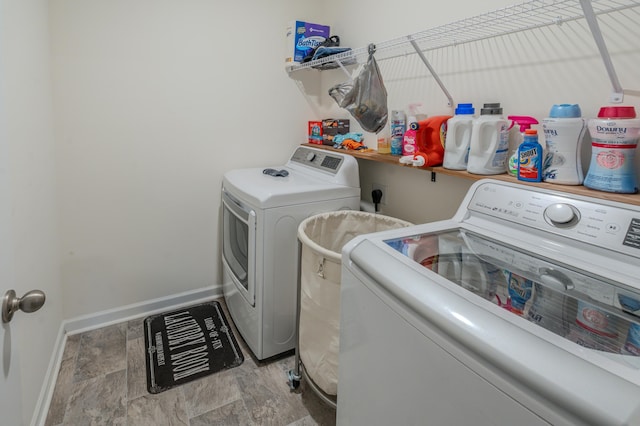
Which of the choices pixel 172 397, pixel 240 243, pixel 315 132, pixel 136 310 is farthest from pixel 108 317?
pixel 315 132

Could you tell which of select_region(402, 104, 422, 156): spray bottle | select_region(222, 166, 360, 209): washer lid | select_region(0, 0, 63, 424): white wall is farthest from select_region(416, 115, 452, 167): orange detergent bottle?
select_region(0, 0, 63, 424): white wall

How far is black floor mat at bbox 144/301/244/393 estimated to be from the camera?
71.0 inches

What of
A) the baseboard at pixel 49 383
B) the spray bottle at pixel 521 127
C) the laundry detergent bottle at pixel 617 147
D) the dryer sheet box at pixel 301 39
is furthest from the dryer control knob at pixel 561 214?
the baseboard at pixel 49 383

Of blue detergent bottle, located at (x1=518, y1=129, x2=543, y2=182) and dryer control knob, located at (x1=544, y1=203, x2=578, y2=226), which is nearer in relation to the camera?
dryer control knob, located at (x1=544, y1=203, x2=578, y2=226)

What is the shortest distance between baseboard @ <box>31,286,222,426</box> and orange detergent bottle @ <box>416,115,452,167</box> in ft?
5.77

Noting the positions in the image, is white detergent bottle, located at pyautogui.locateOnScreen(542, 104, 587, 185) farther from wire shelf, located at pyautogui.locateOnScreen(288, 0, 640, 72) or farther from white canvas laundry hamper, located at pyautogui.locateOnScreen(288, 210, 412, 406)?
white canvas laundry hamper, located at pyautogui.locateOnScreen(288, 210, 412, 406)

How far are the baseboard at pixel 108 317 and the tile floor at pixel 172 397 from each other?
0.05 m

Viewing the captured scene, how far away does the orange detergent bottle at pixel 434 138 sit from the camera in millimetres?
1514

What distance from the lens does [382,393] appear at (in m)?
0.90

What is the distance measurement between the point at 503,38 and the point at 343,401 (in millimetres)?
1474

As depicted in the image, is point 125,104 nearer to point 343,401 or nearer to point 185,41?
point 185,41

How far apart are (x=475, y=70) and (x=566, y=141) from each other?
1.90 ft

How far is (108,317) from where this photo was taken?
2223 mm

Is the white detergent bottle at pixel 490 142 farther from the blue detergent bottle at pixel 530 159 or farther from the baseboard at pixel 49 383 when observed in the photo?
the baseboard at pixel 49 383
